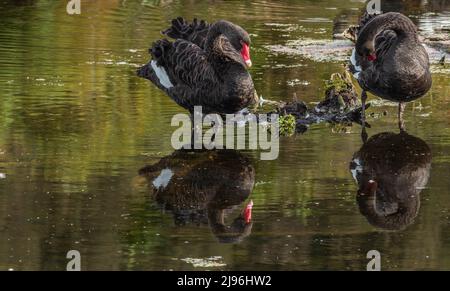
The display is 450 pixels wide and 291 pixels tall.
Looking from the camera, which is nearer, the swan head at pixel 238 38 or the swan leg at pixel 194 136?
the swan leg at pixel 194 136

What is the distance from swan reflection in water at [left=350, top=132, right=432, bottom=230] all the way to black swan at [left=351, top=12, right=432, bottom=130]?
39 cm

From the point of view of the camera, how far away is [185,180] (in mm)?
8594

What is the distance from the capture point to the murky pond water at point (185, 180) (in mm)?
7031

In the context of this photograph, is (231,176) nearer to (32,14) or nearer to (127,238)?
(127,238)

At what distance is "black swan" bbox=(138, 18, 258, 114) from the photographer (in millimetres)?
9734
